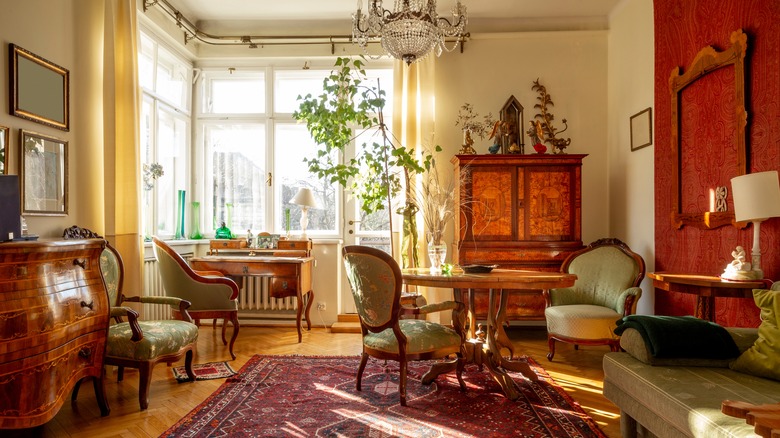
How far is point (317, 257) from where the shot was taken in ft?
17.4

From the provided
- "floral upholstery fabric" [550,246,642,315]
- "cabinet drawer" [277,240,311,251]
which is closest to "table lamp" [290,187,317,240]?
"cabinet drawer" [277,240,311,251]

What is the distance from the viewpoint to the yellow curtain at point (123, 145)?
12.0 ft

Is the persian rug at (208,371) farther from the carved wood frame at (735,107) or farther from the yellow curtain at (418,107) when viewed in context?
the carved wood frame at (735,107)

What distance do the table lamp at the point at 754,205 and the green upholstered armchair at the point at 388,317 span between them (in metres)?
1.56

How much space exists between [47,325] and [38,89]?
5.43 feet

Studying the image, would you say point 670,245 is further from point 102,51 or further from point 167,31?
point 167,31

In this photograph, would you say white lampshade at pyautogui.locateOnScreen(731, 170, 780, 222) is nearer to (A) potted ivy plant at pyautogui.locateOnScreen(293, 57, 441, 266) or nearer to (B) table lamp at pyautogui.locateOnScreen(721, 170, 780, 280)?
(B) table lamp at pyautogui.locateOnScreen(721, 170, 780, 280)

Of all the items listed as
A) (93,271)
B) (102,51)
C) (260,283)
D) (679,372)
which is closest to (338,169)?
(260,283)

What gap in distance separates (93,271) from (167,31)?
2.99 m

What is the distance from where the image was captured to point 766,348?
2021mm

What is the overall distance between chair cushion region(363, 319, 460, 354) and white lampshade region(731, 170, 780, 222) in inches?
67.8

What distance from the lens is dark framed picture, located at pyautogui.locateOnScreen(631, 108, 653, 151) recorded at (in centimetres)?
426

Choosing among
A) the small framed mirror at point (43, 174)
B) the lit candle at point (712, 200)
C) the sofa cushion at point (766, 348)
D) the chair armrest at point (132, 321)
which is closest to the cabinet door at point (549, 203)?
the lit candle at point (712, 200)

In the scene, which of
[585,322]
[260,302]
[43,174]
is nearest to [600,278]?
[585,322]
